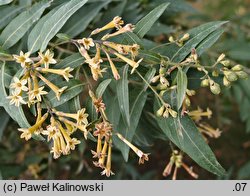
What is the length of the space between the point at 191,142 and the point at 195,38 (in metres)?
0.36

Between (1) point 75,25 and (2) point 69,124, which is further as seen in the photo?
(1) point 75,25

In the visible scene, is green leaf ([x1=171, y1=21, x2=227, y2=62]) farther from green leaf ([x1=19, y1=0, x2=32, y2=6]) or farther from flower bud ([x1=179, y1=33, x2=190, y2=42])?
green leaf ([x1=19, y1=0, x2=32, y2=6])

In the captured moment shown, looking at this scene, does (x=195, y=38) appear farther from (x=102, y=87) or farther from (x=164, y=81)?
(x=102, y=87)

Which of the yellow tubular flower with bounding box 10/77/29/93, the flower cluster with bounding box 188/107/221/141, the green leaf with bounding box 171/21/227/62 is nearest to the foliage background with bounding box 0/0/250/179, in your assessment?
the flower cluster with bounding box 188/107/221/141

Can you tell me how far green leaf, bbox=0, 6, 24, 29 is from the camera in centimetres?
172

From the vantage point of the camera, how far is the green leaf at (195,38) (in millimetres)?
1560

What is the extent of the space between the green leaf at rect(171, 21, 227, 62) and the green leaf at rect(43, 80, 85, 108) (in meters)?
0.35

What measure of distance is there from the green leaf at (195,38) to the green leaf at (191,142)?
21 centimetres

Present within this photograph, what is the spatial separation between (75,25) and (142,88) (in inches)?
16.1

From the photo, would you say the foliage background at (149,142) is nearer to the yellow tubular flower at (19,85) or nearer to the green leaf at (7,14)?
the green leaf at (7,14)
